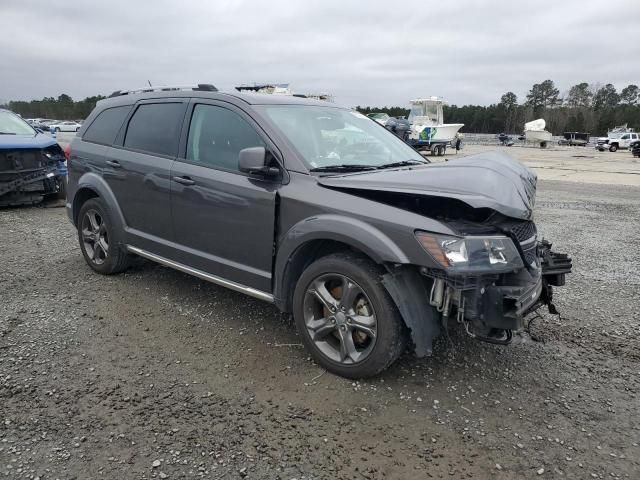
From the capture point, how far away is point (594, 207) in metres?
10.7

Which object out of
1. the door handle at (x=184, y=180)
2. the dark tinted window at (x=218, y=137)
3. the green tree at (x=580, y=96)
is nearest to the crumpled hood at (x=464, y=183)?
the dark tinted window at (x=218, y=137)

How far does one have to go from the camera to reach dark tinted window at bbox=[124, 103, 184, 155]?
430 cm

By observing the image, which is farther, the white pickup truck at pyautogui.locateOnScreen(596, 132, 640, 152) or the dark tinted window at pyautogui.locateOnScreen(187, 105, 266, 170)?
the white pickup truck at pyautogui.locateOnScreen(596, 132, 640, 152)

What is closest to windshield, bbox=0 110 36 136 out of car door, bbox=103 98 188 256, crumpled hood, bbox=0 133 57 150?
crumpled hood, bbox=0 133 57 150

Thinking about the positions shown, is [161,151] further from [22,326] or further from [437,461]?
[437,461]

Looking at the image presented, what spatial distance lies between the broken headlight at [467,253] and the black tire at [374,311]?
40 centimetres

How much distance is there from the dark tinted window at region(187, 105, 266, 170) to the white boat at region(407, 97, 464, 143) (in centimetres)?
2891

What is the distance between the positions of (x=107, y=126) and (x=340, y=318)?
134 inches

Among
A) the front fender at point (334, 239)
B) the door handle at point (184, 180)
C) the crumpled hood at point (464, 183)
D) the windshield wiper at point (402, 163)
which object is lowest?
the front fender at point (334, 239)

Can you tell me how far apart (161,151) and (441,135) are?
3088cm

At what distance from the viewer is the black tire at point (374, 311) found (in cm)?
301

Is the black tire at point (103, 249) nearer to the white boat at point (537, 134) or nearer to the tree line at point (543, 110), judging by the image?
the white boat at point (537, 134)

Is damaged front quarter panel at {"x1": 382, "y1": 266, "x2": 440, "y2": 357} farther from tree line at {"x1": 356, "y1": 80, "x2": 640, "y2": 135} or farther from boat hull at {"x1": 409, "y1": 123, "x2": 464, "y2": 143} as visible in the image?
tree line at {"x1": 356, "y1": 80, "x2": 640, "y2": 135}

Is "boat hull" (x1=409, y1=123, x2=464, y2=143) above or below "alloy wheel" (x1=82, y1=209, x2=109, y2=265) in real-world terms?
above
